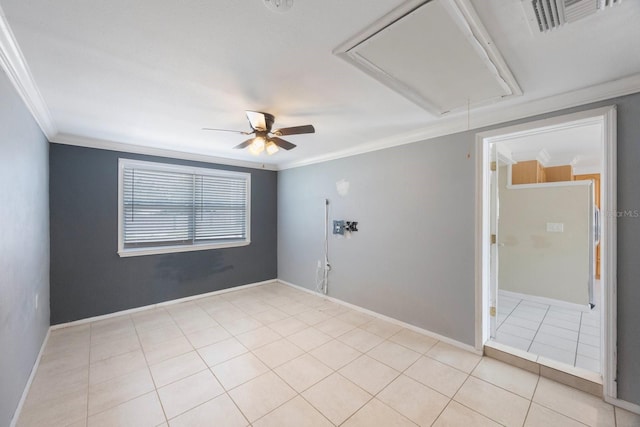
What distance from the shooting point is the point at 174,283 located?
3865 mm

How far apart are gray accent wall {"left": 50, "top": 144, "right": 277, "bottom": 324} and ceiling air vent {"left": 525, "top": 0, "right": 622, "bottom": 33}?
4212 mm

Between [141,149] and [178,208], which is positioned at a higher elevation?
[141,149]

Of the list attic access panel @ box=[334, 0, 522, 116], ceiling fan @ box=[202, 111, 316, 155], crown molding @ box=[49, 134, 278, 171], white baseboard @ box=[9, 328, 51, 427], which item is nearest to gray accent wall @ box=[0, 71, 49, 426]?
white baseboard @ box=[9, 328, 51, 427]

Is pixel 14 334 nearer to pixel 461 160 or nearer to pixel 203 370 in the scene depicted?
pixel 203 370

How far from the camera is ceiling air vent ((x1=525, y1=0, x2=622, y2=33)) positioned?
1104 mm

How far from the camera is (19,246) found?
1853 mm

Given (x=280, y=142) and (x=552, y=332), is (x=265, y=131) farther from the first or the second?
(x=552, y=332)

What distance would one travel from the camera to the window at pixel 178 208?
3.54 meters

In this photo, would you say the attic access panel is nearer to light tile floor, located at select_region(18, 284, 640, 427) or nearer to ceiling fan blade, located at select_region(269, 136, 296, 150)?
ceiling fan blade, located at select_region(269, 136, 296, 150)

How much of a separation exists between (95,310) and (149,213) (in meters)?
1.40

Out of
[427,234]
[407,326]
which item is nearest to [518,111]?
[427,234]

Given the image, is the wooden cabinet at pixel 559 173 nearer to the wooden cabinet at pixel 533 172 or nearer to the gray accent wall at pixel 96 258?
the wooden cabinet at pixel 533 172

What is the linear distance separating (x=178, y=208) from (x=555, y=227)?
582cm

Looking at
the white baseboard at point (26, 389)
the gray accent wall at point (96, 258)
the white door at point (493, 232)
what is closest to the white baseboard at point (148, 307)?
the gray accent wall at point (96, 258)
